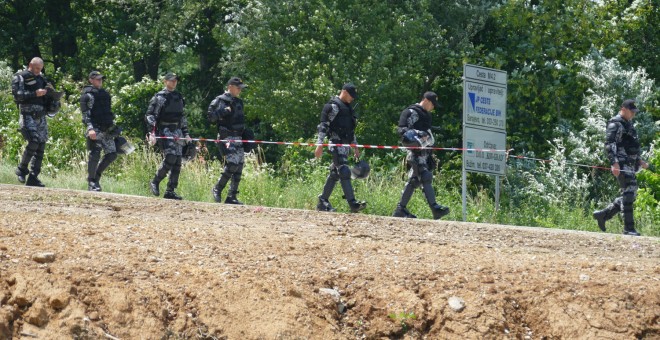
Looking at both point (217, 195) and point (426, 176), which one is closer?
point (426, 176)

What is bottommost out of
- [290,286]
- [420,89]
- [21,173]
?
[290,286]

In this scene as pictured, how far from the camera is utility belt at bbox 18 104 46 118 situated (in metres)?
16.3

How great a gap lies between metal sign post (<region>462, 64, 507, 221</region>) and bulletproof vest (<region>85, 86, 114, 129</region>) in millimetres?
4863

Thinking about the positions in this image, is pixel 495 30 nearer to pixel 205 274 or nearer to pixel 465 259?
pixel 465 259

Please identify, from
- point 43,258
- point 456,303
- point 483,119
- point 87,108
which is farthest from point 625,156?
point 43,258

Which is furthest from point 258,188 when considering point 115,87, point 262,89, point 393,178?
point 115,87

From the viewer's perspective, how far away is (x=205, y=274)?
8930 mm

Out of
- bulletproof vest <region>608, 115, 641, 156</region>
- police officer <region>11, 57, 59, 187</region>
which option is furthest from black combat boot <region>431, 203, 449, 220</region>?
police officer <region>11, 57, 59, 187</region>

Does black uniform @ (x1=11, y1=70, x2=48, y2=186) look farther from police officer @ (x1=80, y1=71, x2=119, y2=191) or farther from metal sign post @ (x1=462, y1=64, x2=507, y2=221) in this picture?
metal sign post @ (x1=462, y1=64, x2=507, y2=221)

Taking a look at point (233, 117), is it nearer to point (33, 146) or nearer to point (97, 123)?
point (97, 123)

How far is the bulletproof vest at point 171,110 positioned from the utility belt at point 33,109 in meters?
1.65

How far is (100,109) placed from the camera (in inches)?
653

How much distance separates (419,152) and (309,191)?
2.94 meters

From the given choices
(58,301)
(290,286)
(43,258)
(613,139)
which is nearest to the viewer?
(58,301)
